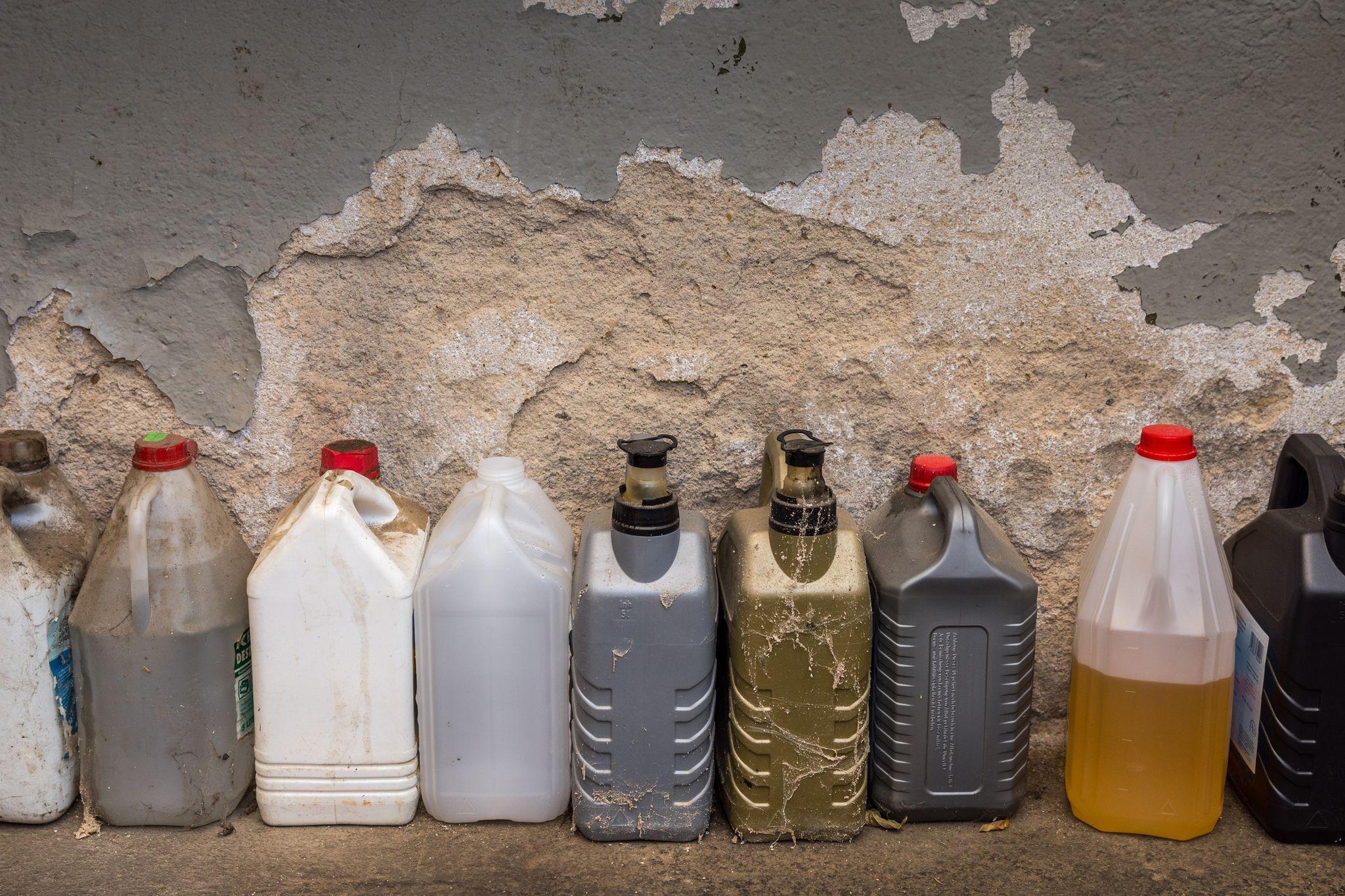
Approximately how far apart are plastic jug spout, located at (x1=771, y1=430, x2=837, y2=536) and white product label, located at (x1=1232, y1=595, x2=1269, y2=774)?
758 mm

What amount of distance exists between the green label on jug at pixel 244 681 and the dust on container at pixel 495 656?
0.30m

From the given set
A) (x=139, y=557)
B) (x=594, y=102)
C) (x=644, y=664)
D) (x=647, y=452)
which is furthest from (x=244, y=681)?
(x=594, y=102)

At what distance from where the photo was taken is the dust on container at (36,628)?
1.77m

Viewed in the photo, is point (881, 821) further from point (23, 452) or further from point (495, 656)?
point (23, 452)

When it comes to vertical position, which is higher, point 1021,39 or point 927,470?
point 1021,39

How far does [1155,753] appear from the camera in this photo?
1827 mm

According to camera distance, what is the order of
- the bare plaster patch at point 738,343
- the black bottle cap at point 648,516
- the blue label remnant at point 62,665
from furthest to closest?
the bare plaster patch at point 738,343 < the blue label remnant at point 62,665 < the black bottle cap at point 648,516

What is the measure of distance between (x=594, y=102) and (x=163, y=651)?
3.81 feet

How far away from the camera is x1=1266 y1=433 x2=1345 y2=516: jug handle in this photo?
182cm

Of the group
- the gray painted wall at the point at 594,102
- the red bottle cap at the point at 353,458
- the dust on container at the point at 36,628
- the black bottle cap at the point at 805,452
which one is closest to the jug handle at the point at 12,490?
the dust on container at the point at 36,628

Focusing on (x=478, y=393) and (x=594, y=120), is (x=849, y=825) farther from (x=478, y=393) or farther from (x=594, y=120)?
(x=594, y=120)

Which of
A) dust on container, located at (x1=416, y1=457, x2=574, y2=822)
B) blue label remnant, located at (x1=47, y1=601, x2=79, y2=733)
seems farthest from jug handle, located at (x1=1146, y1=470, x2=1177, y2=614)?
blue label remnant, located at (x1=47, y1=601, x2=79, y2=733)

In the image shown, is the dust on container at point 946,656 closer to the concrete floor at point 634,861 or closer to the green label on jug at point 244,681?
the concrete floor at point 634,861

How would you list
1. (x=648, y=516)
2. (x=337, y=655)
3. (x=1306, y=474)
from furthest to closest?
1. (x=1306, y=474)
2. (x=337, y=655)
3. (x=648, y=516)
